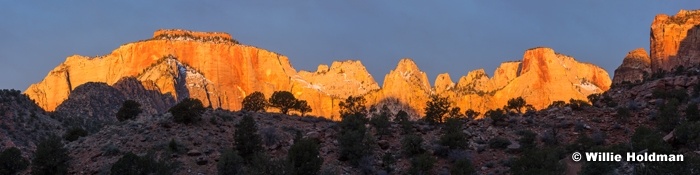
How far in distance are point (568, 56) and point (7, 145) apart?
544ft

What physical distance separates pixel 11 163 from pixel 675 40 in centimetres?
11230

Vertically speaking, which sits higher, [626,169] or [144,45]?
[144,45]

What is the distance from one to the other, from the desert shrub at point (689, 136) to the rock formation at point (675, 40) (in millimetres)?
85469

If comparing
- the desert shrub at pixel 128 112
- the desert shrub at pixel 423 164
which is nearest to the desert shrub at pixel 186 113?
the desert shrub at pixel 128 112

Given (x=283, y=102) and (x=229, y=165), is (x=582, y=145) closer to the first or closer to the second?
(x=229, y=165)

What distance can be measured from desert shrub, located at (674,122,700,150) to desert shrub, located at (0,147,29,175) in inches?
1403

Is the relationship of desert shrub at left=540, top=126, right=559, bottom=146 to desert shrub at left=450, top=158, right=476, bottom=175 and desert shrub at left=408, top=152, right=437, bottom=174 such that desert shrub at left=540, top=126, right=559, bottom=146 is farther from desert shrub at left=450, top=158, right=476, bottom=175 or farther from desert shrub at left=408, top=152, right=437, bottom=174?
desert shrub at left=408, top=152, right=437, bottom=174

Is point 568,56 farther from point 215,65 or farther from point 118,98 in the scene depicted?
point 118,98

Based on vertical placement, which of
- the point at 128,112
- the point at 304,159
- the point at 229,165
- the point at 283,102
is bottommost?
the point at 229,165

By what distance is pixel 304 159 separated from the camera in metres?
35.0

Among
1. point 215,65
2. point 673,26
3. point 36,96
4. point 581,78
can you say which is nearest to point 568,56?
point 581,78

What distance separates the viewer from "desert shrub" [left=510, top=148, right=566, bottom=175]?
31872 millimetres

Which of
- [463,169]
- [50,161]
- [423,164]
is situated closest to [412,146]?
[423,164]

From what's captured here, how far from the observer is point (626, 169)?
30.0 m
